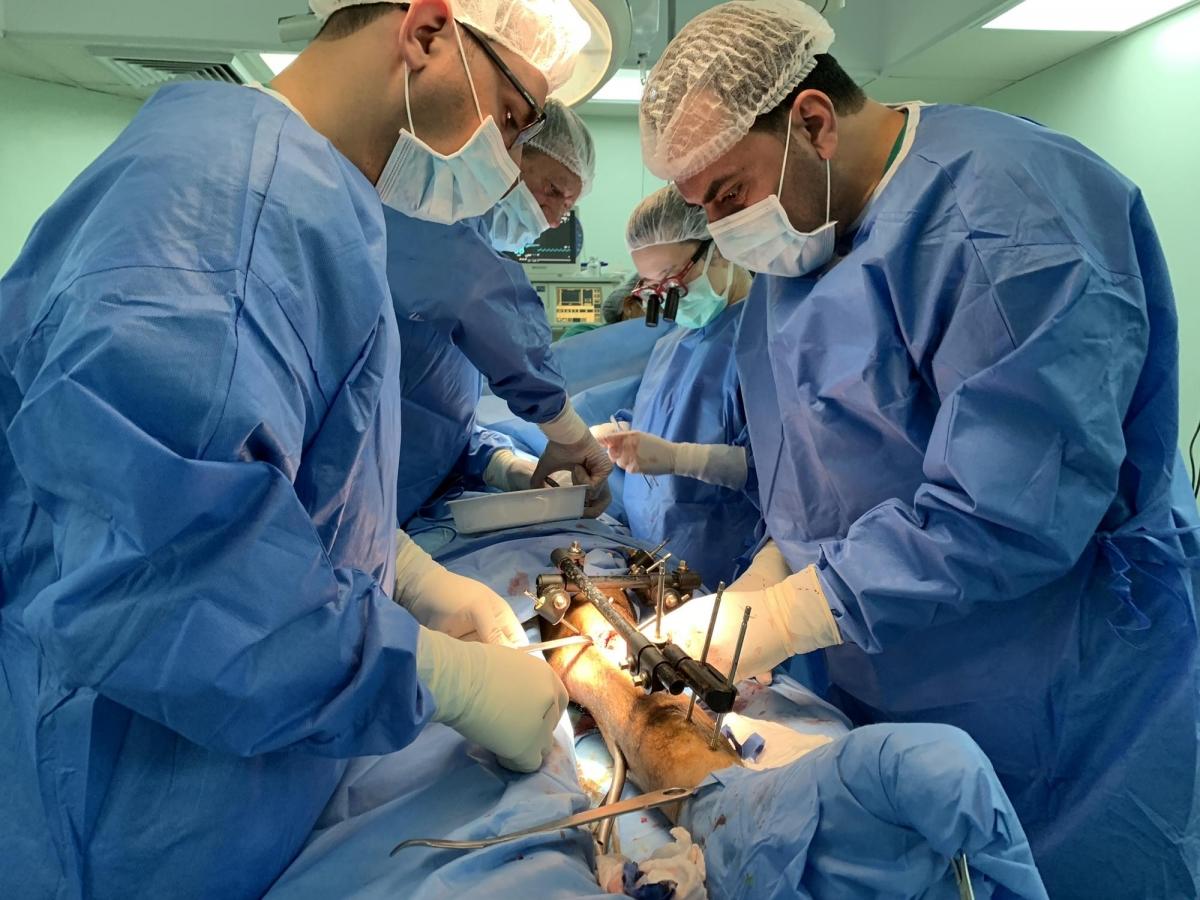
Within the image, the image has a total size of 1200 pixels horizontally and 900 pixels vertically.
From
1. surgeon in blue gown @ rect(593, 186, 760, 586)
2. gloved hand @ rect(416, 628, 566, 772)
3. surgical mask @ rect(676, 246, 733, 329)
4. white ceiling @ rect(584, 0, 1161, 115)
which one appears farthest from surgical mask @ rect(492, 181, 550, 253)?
gloved hand @ rect(416, 628, 566, 772)

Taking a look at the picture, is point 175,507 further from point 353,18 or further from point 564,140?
point 564,140

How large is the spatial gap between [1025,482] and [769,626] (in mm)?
555

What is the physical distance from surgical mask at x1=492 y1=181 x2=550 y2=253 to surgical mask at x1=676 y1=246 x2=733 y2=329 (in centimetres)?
55

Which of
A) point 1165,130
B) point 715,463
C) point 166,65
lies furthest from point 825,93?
point 166,65

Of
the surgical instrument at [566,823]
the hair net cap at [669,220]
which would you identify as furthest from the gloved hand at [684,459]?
the surgical instrument at [566,823]

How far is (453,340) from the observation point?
7.26 feet

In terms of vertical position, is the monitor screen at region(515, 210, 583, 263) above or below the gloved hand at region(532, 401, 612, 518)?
above

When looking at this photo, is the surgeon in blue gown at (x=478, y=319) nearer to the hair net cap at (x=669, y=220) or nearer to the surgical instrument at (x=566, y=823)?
the hair net cap at (x=669, y=220)

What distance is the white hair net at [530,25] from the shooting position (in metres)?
1.26

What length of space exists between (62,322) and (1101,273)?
149 centimetres

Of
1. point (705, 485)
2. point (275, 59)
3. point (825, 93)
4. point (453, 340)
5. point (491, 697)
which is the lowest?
point (705, 485)

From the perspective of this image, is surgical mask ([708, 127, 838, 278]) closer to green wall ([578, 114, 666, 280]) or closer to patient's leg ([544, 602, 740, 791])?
patient's leg ([544, 602, 740, 791])

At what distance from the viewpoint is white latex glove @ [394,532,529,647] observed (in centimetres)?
171

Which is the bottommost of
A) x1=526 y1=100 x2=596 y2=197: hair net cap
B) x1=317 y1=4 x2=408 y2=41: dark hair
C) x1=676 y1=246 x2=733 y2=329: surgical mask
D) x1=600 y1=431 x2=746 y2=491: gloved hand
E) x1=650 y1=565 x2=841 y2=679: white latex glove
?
x1=600 y1=431 x2=746 y2=491: gloved hand
